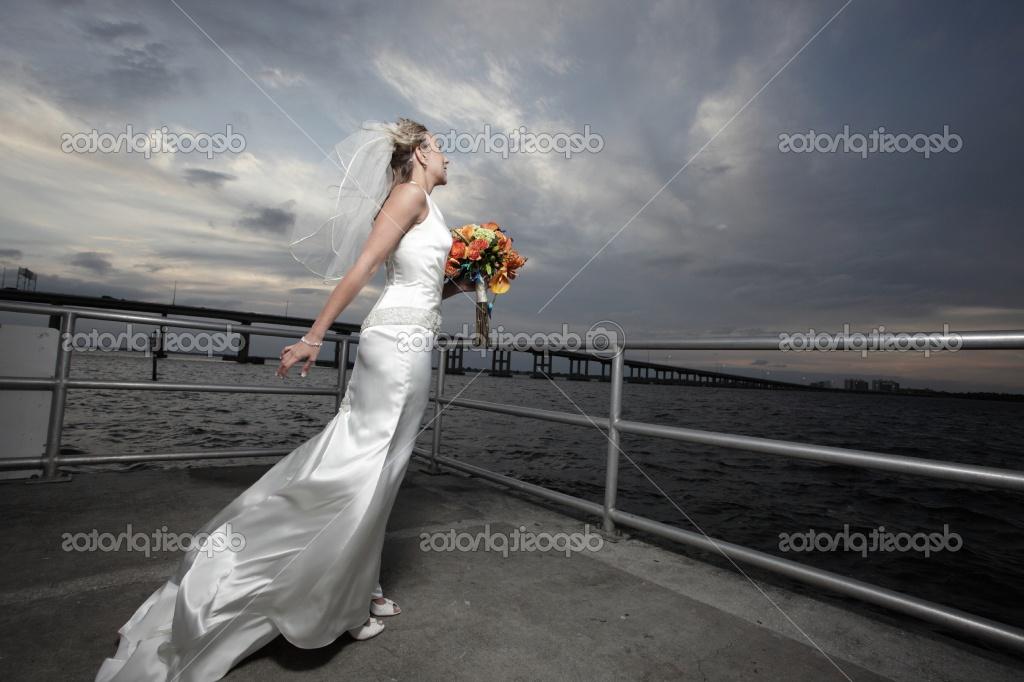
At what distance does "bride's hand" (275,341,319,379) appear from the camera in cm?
158

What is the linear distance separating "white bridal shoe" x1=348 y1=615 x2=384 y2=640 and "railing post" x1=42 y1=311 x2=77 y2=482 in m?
2.71

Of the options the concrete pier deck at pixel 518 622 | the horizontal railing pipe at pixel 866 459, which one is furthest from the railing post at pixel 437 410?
the horizontal railing pipe at pixel 866 459

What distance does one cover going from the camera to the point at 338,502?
1598 millimetres

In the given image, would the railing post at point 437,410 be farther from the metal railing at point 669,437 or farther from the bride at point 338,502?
the bride at point 338,502

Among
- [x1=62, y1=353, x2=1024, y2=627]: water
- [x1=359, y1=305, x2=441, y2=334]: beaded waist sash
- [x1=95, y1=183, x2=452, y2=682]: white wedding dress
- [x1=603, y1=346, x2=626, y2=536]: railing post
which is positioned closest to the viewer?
[x1=95, y1=183, x2=452, y2=682]: white wedding dress

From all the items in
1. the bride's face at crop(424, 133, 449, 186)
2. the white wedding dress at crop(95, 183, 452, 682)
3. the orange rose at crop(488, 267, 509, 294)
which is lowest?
the white wedding dress at crop(95, 183, 452, 682)

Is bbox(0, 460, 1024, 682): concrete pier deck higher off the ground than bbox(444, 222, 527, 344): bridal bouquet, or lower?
lower

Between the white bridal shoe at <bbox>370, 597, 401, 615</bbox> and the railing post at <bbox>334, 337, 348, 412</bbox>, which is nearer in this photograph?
the white bridal shoe at <bbox>370, 597, 401, 615</bbox>

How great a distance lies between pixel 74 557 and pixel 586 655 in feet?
6.84

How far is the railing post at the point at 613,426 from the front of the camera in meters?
2.67

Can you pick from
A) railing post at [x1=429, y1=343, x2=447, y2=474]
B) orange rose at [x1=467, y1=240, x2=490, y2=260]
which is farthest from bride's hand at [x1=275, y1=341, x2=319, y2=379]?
railing post at [x1=429, y1=343, x2=447, y2=474]

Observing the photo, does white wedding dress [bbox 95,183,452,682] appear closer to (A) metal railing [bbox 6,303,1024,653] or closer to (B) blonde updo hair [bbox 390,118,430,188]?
(B) blonde updo hair [bbox 390,118,430,188]

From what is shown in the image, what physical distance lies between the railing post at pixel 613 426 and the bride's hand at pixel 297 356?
1.57 metres

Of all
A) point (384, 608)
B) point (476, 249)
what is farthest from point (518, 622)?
point (476, 249)
